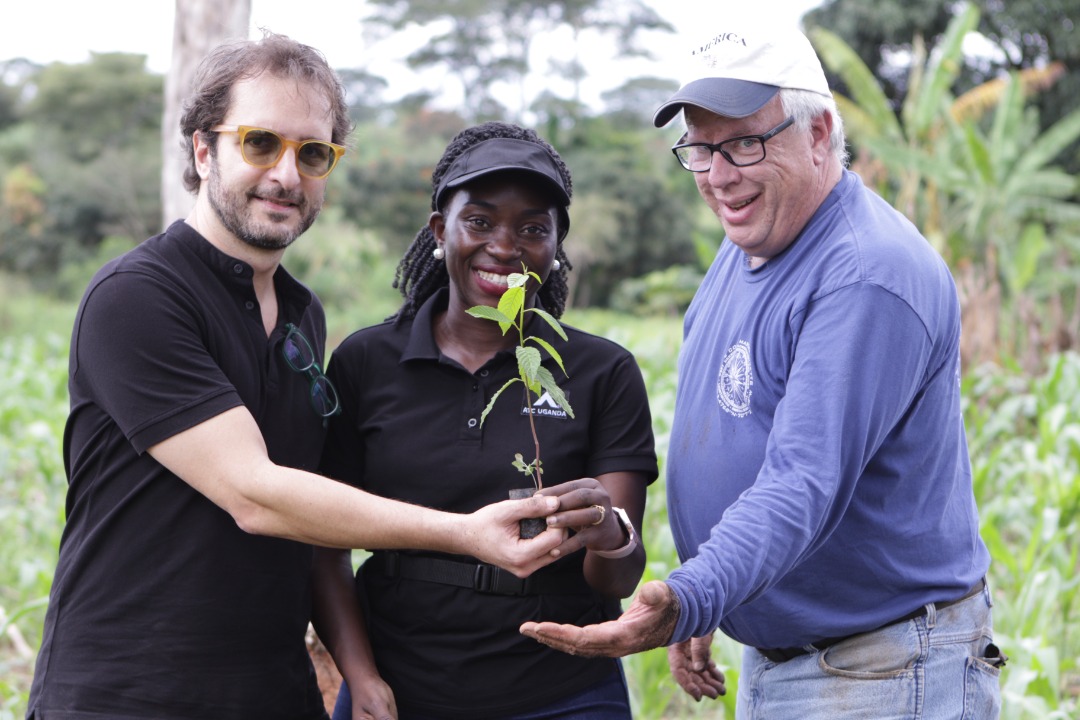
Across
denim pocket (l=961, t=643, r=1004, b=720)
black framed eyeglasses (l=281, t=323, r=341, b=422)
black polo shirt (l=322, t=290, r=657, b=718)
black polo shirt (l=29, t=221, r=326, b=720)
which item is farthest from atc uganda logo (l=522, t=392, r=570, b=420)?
denim pocket (l=961, t=643, r=1004, b=720)

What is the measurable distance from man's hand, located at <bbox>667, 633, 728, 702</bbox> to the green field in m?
0.52

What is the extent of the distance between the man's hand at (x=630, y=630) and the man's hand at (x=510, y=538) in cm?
20

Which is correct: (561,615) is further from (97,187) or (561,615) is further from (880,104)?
(97,187)

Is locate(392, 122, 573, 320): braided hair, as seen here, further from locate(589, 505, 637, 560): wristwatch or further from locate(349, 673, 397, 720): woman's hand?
locate(349, 673, 397, 720): woman's hand

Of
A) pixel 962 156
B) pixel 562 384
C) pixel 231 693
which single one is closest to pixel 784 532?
pixel 562 384

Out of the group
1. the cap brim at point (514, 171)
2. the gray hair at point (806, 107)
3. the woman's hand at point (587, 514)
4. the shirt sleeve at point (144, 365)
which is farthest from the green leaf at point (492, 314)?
the gray hair at point (806, 107)

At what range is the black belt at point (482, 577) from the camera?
2.40 meters

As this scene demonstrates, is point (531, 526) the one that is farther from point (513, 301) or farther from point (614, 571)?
Answer: point (513, 301)

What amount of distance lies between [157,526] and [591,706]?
3.35 feet

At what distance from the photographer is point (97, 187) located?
28359 millimetres

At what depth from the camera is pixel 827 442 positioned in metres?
2.00

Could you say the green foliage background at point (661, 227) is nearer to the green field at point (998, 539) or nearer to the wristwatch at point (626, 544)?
the green field at point (998, 539)

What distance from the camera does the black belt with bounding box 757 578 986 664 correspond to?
228 centimetres

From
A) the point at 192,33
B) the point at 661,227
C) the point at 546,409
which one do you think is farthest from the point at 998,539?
the point at 661,227
